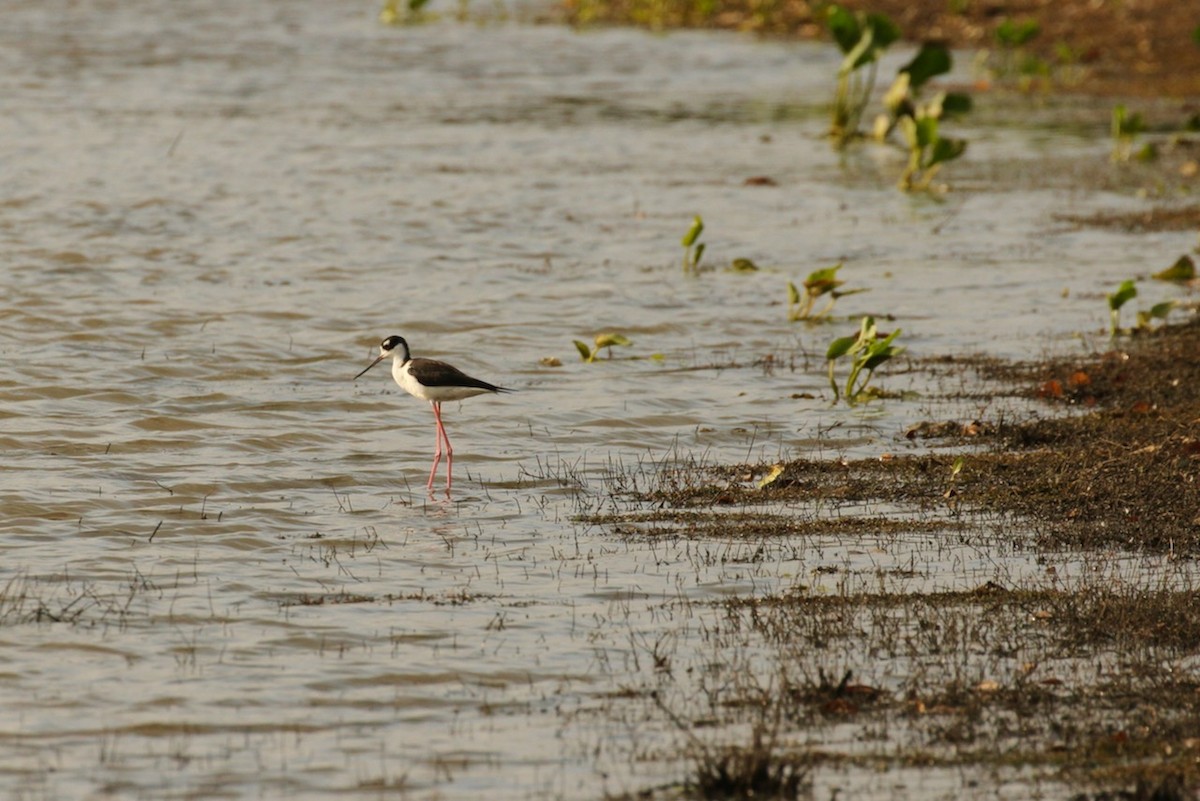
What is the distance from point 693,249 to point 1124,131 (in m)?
7.62

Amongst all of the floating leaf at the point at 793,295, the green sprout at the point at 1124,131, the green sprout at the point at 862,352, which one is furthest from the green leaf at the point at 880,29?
the green sprout at the point at 862,352

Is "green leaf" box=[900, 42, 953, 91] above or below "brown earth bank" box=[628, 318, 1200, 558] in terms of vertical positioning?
below

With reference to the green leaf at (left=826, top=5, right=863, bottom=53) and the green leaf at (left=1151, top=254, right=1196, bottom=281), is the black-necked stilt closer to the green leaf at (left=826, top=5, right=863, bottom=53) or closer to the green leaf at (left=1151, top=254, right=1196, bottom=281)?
the green leaf at (left=1151, top=254, right=1196, bottom=281)

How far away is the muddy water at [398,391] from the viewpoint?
21.2 feet

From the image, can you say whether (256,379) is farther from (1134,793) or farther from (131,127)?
(131,127)

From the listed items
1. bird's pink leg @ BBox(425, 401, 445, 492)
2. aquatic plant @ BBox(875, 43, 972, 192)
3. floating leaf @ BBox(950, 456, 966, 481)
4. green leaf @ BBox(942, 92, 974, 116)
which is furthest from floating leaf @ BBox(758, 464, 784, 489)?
green leaf @ BBox(942, 92, 974, 116)

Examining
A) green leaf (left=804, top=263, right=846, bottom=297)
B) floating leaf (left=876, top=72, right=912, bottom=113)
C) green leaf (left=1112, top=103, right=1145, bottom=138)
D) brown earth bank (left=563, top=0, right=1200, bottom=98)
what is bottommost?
brown earth bank (left=563, top=0, right=1200, bottom=98)

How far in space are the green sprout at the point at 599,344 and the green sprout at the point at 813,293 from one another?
160 centimetres

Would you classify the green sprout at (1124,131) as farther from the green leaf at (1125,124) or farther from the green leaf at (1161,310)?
the green leaf at (1161,310)

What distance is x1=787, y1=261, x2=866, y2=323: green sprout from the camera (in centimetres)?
1320

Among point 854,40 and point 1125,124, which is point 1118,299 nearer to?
point 1125,124

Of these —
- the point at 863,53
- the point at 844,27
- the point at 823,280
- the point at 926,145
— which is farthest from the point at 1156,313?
the point at 844,27

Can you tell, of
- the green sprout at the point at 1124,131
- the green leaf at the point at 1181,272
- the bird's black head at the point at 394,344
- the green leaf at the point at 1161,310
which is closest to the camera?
the bird's black head at the point at 394,344

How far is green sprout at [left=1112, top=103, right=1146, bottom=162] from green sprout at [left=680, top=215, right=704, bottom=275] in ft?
22.9
